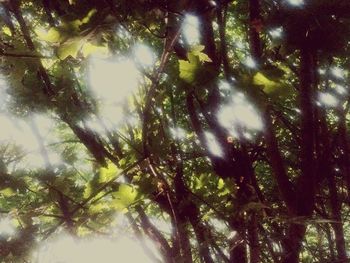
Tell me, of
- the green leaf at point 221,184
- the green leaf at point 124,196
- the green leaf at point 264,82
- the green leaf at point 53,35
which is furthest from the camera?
the green leaf at point 221,184

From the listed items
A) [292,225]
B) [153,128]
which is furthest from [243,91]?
[292,225]

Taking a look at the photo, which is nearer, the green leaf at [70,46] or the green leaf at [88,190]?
the green leaf at [70,46]

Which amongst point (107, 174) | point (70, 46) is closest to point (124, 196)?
point (107, 174)

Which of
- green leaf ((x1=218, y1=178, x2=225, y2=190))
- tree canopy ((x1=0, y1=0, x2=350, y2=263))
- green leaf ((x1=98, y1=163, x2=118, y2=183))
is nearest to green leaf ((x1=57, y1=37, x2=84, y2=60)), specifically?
tree canopy ((x1=0, y1=0, x2=350, y2=263))

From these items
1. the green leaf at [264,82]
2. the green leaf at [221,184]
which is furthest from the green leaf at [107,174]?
the green leaf at [264,82]

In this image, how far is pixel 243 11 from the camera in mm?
4168

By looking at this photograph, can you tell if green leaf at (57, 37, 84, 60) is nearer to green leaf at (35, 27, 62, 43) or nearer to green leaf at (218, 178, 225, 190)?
green leaf at (35, 27, 62, 43)

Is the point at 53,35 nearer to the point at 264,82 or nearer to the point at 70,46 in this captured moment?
the point at 70,46

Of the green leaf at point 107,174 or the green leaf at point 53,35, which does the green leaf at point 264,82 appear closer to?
the green leaf at point 53,35

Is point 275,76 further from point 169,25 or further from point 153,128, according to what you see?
point 153,128

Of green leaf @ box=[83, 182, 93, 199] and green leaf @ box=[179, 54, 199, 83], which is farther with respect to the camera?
green leaf @ box=[83, 182, 93, 199]

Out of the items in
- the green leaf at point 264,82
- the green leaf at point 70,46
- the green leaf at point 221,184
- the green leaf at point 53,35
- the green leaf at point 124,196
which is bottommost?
the green leaf at point 264,82

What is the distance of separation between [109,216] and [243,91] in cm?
115

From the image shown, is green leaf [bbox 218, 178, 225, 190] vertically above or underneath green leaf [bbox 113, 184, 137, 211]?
underneath
